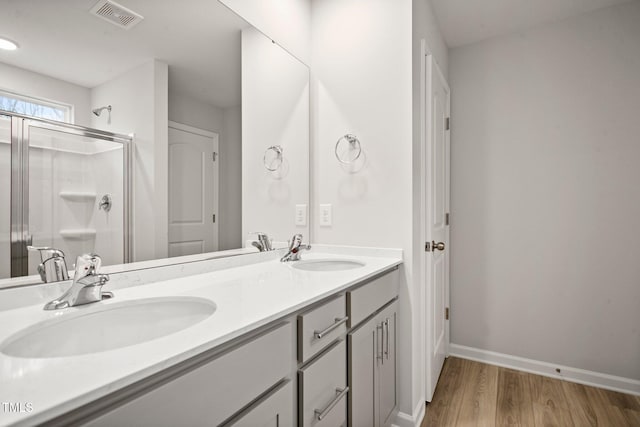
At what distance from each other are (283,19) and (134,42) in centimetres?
99

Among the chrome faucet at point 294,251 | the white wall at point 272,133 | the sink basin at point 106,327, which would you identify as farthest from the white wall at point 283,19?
the sink basin at point 106,327

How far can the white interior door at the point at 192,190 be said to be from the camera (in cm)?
131

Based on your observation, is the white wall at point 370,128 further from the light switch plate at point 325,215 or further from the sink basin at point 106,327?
the sink basin at point 106,327

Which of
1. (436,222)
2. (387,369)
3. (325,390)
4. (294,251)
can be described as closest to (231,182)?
(294,251)

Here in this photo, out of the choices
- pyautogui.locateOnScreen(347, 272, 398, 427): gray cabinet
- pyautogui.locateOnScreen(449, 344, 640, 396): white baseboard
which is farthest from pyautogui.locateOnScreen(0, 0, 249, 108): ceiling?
pyautogui.locateOnScreen(449, 344, 640, 396): white baseboard

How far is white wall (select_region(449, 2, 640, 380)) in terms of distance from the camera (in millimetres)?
2107

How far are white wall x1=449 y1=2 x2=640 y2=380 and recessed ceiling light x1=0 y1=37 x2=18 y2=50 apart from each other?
2559mm

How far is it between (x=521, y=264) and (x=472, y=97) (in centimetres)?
131

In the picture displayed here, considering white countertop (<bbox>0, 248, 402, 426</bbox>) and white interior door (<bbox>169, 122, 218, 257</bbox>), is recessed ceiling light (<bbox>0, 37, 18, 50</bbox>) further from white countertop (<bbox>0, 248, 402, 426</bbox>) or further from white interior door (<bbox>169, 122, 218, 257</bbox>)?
white countertop (<bbox>0, 248, 402, 426</bbox>)

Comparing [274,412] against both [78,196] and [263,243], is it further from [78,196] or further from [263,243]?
[263,243]

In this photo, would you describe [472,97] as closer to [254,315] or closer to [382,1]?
[382,1]

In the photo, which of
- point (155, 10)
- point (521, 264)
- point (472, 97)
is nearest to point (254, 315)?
point (155, 10)

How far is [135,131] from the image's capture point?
45.2 inches

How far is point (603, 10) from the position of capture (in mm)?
2143
